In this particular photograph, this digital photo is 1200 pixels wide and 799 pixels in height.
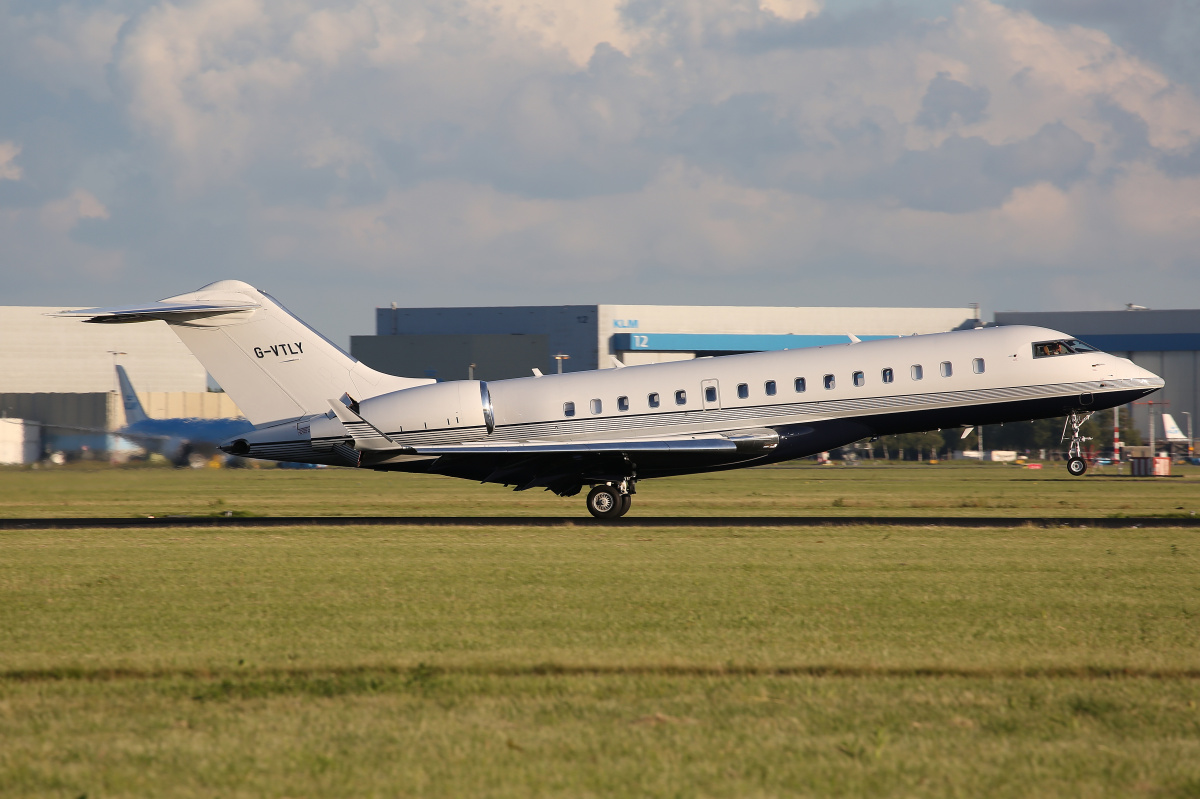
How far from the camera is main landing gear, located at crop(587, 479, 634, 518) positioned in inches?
Answer: 1007

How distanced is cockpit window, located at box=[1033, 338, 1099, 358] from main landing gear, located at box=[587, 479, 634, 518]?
9.40 meters

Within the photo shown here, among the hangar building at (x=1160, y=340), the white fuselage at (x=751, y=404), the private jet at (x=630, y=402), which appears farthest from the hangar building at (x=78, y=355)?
the hangar building at (x=1160, y=340)

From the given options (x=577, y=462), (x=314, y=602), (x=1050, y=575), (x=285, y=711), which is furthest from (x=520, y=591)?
(x=577, y=462)

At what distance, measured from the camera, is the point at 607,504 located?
84.0 ft

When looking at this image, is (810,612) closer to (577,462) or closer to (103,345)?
(577,462)

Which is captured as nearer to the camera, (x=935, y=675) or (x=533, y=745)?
(x=533, y=745)

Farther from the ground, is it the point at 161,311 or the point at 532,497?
the point at 161,311

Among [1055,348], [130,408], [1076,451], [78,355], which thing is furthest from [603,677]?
[78,355]

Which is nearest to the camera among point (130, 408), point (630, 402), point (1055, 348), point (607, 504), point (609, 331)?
point (1055, 348)

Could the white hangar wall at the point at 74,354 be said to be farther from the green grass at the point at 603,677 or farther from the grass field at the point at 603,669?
the green grass at the point at 603,677

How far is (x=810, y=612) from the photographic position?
39.6 ft

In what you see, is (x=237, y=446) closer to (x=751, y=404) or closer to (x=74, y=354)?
(x=751, y=404)

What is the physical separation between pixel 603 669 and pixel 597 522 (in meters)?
15.2

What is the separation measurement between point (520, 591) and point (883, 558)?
19.6ft
